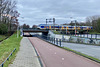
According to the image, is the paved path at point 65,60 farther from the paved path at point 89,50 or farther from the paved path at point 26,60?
the paved path at point 89,50

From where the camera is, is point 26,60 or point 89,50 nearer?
point 26,60

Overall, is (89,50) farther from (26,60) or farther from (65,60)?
(26,60)

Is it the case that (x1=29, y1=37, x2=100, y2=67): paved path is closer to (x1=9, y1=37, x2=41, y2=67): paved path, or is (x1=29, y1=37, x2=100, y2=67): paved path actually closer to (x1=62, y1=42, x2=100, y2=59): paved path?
(x1=9, y1=37, x2=41, y2=67): paved path

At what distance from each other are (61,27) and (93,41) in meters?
50.3

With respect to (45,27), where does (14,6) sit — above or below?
above

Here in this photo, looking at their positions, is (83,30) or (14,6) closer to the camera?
(14,6)

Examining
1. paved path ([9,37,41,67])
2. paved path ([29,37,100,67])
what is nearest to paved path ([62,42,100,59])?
paved path ([29,37,100,67])

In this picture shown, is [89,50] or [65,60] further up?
[65,60]

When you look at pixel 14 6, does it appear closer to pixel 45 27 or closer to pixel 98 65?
pixel 45 27

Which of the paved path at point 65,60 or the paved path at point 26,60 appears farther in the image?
the paved path at point 65,60

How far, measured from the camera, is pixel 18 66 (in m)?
7.54

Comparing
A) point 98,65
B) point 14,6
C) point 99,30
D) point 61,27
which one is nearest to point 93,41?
point 98,65

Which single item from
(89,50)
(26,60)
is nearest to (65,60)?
(26,60)

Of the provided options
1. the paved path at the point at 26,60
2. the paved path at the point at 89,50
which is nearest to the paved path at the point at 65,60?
the paved path at the point at 26,60
